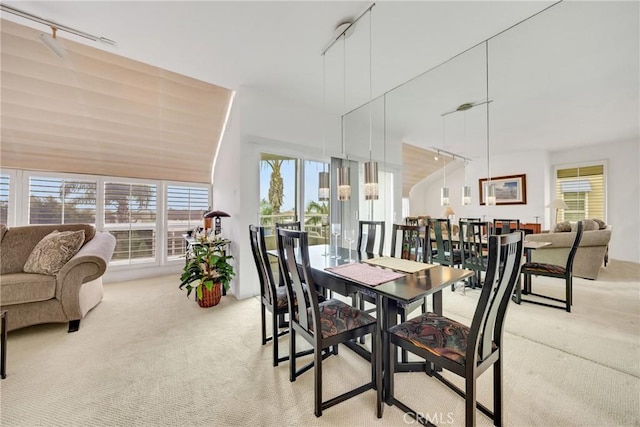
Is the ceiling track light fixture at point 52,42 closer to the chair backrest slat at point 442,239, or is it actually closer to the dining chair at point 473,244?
the chair backrest slat at point 442,239

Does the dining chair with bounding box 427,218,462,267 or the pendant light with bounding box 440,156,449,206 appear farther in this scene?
the dining chair with bounding box 427,218,462,267

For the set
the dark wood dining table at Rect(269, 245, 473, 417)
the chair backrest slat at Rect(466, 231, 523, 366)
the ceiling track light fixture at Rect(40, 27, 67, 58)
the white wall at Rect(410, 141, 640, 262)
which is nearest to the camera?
the chair backrest slat at Rect(466, 231, 523, 366)

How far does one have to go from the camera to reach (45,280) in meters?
2.31

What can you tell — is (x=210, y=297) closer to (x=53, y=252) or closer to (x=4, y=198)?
(x=53, y=252)

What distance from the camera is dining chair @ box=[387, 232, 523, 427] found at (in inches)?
43.8

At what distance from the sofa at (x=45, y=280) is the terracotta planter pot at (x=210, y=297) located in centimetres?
104

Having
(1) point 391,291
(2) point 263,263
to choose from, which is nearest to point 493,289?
(1) point 391,291

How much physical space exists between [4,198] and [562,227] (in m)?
6.89

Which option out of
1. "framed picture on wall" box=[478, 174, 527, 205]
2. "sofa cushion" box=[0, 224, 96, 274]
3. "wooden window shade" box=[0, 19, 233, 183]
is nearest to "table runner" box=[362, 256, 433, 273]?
"framed picture on wall" box=[478, 174, 527, 205]

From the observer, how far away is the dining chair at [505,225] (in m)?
2.43

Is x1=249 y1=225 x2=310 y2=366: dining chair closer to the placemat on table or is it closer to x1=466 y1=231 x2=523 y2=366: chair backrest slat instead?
the placemat on table

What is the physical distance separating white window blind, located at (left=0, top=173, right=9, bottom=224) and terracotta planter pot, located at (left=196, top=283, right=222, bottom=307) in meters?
3.08

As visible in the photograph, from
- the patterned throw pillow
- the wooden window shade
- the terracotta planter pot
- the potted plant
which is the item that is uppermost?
the wooden window shade

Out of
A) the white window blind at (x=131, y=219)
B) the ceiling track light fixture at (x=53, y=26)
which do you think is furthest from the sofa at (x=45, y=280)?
the ceiling track light fixture at (x=53, y=26)
